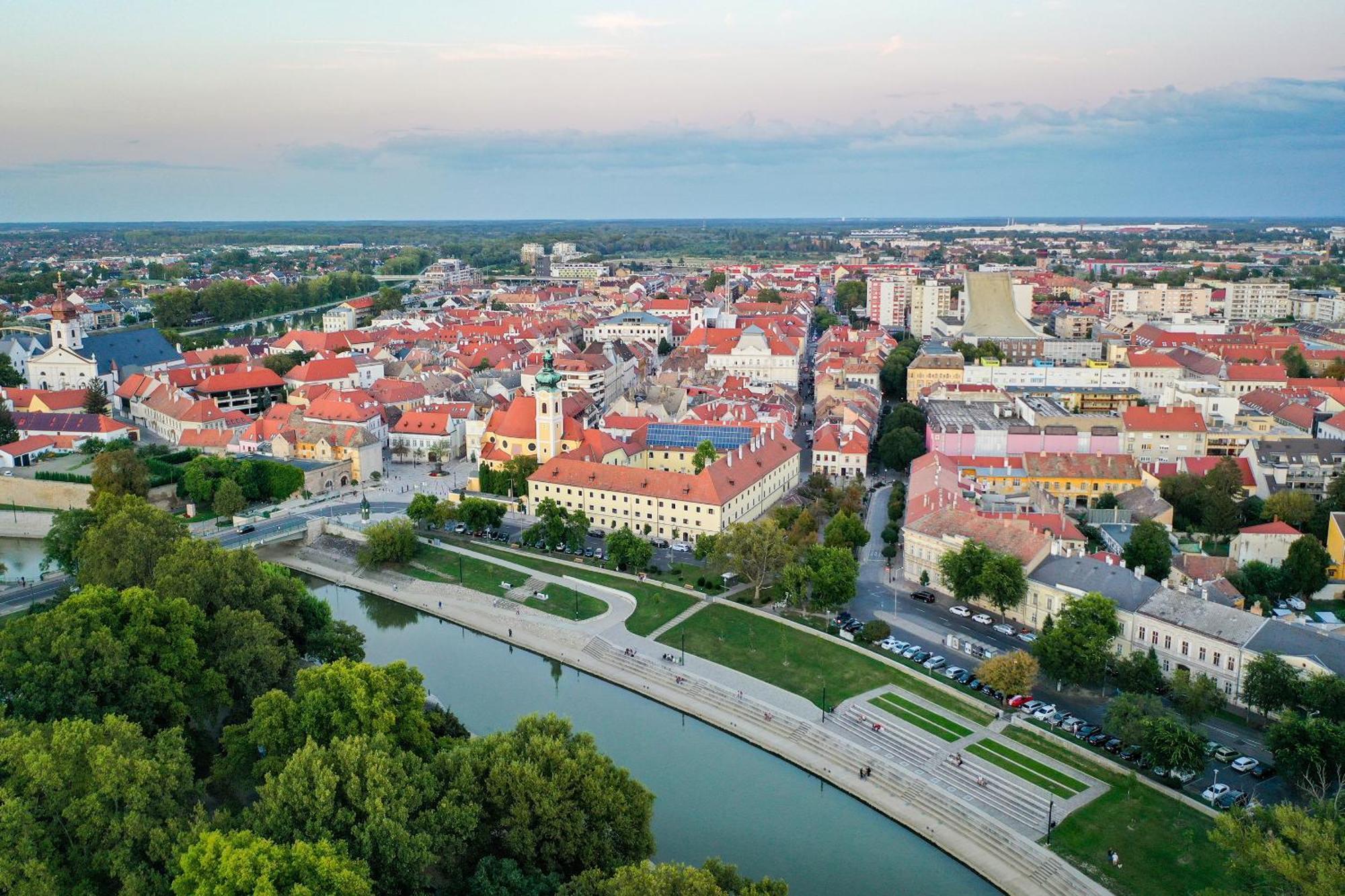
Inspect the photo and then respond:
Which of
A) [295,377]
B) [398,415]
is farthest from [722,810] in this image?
[295,377]

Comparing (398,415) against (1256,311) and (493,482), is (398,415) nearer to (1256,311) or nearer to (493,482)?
(493,482)

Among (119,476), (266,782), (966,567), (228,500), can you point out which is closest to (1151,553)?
(966,567)

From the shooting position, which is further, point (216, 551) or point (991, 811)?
point (216, 551)

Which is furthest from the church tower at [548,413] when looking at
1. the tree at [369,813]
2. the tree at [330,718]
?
the tree at [369,813]

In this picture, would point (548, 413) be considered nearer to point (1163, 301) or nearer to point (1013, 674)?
point (1013, 674)

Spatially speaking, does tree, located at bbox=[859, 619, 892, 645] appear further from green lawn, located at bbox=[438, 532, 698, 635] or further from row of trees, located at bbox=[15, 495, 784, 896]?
row of trees, located at bbox=[15, 495, 784, 896]

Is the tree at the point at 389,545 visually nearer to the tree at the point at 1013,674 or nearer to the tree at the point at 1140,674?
the tree at the point at 1013,674
